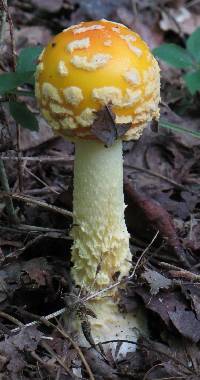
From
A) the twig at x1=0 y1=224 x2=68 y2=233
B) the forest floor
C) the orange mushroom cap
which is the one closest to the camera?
the orange mushroom cap

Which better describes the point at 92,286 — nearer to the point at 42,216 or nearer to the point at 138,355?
the point at 138,355

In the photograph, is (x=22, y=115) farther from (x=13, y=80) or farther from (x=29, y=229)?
(x=29, y=229)

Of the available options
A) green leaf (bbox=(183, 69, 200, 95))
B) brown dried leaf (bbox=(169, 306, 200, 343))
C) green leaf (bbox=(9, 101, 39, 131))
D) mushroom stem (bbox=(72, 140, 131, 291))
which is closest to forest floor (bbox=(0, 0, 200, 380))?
brown dried leaf (bbox=(169, 306, 200, 343))

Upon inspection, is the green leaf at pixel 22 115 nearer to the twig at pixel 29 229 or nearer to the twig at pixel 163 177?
the twig at pixel 29 229

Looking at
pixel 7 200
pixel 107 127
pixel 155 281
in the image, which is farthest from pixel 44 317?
pixel 107 127

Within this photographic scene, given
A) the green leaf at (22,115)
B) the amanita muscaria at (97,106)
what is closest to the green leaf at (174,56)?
the green leaf at (22,115)

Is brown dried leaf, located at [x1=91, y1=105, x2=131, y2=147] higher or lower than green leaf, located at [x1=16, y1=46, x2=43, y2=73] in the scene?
lower

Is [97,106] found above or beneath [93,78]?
beneath

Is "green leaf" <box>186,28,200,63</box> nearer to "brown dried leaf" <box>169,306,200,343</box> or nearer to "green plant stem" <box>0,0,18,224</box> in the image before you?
"green plant stem" <box>0,0,18,224</box>
